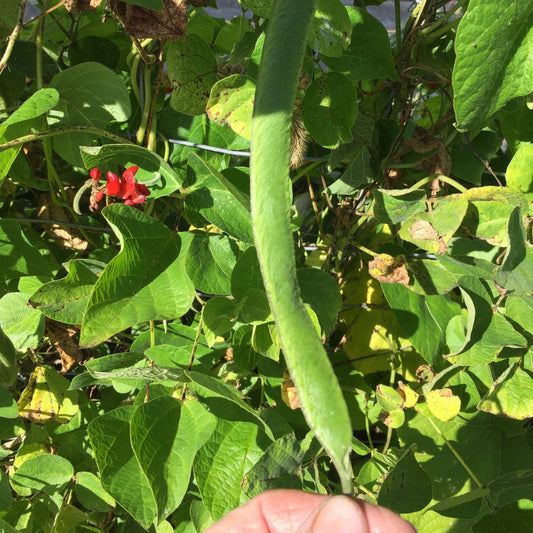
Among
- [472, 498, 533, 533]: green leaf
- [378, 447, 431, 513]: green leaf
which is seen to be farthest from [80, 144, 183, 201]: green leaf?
[472, 498, 533, 533]: green leaf

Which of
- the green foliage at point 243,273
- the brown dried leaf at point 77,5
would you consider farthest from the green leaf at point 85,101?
the brown dried leaf at point 77,5

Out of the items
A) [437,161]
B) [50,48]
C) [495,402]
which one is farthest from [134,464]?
[50,48]

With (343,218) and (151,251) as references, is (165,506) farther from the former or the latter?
(343,218)

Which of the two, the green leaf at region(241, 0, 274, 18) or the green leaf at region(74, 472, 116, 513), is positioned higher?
the green leaf at region(241, 0, 274, 18)

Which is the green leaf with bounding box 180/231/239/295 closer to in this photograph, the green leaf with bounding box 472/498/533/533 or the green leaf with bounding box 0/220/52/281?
the green leaf with bounding box 0/220/52/281

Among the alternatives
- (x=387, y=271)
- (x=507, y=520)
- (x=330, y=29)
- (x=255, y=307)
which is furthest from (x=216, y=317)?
(x=507, y=520)
